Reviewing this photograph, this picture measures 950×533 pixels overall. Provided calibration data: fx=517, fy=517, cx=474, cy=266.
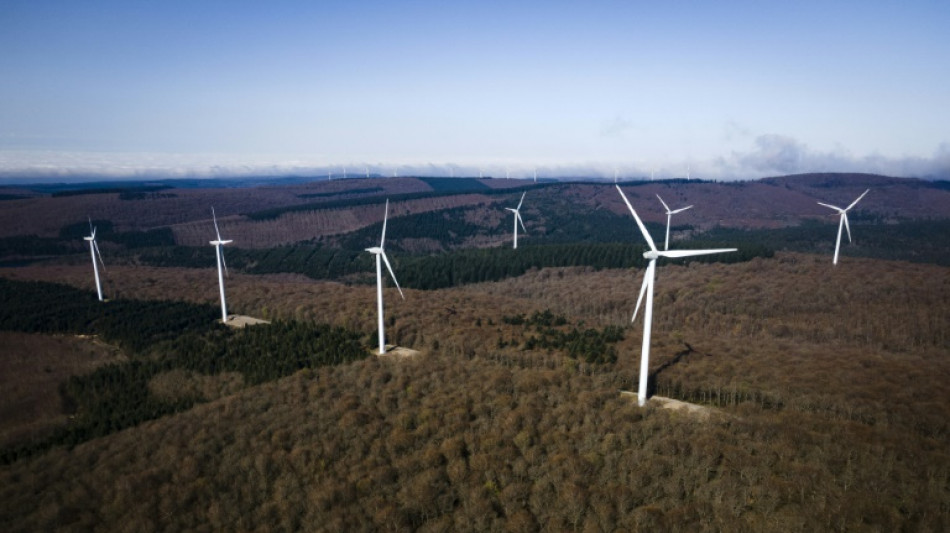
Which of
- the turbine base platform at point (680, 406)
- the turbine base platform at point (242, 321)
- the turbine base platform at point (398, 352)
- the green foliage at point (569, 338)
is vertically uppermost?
the turbine base platform at point (680, 406)

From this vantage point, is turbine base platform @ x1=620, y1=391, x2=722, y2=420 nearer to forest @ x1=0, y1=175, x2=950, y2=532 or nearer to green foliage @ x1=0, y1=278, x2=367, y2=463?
forest @ x1=0, y1=175, x2=950, y2=532

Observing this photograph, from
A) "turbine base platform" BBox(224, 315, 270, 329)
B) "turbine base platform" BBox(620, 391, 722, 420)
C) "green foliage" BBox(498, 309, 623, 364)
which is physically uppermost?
"turbine base platform" BBox(620, 391, 722, 420)

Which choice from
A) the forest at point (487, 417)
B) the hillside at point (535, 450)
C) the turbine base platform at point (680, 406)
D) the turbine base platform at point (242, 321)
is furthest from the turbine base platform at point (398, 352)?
the turbine base platform at point (242, 321)

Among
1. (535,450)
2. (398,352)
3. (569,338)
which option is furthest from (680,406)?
(398,352)

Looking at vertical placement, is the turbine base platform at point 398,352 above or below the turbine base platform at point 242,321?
above

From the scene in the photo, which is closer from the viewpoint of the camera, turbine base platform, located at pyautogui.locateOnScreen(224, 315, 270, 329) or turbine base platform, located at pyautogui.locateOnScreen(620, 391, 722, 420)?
turbine base platform, located at pyautogui.locateOnScreen(620, 391, 722, 420)

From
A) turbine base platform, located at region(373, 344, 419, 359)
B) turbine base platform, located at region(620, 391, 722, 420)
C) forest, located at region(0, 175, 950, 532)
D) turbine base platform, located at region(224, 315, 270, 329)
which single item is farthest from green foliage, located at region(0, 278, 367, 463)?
turbine base platform, located at region(620, 391, 722, 420)

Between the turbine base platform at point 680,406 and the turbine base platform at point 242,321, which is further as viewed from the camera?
the turbine base platform at point 242,321

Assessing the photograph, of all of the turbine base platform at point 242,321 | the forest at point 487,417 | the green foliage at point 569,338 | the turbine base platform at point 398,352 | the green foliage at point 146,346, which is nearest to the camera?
the forest at point 487,417

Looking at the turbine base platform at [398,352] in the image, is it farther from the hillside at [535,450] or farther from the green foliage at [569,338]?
the green foliage at [569,338]

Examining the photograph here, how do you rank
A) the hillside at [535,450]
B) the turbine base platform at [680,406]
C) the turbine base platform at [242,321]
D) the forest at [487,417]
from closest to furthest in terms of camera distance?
the hillside at [535,450] → the forest at [487,417] → the turbine base platform at [680,406] → the turbine base platform at [242,321]

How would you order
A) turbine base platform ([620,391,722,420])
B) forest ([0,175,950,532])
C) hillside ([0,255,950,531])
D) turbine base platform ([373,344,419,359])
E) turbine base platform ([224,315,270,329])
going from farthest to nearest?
turbine base platform ([224,315,270,329])
turbine base platform ([373,344,419,359])
turbine base platform ([620,391,722,420])
forest ([0,175,950,532])
hillside ([0,255,950,531])
